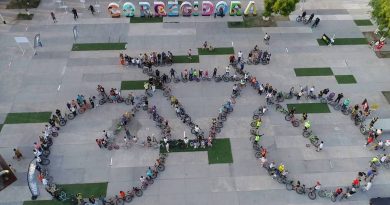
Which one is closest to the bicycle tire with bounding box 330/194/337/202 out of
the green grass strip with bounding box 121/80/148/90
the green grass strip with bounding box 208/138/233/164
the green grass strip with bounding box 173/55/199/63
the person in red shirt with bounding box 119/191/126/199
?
the green grass strip with bounding box 208/138/233/164

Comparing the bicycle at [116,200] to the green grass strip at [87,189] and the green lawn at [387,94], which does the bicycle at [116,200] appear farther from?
the green lawn at [387,94]

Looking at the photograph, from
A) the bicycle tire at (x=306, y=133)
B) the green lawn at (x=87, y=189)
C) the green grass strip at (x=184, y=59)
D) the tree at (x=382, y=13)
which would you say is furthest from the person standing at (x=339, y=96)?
the green lawn at (x=87, y=189)

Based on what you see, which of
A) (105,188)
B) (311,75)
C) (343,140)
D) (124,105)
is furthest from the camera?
(311,75)

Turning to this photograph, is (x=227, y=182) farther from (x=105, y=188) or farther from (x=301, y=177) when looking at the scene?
(x=105, y=188)

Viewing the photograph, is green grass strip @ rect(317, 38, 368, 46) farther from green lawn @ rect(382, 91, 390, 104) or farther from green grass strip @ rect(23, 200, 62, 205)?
green grass strip @ rect(23, 200, 62, 205)

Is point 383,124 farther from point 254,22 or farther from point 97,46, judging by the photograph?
point 97,46

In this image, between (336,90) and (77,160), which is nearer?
(77,160)

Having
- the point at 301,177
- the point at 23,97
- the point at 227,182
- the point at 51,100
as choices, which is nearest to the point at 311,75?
the point at 301,177
